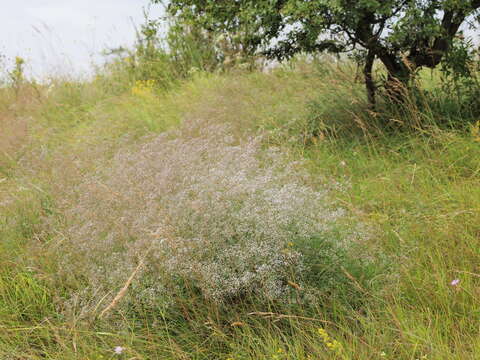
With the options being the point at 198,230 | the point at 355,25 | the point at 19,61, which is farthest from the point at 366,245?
the point at 19,61

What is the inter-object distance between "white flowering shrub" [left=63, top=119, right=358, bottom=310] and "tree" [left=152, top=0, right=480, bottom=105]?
1982 mm

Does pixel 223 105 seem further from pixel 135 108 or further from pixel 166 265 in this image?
pixel 166 265

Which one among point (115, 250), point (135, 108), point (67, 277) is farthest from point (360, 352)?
point (135, 108)

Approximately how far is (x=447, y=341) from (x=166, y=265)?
4.27 ft

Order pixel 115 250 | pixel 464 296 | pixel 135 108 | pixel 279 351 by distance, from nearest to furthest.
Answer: pixel 279 351 < pixel 464 296 < pixel 115 250 < pixel 135 108

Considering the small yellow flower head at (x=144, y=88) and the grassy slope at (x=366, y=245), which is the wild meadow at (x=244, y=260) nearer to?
the grassy slope at (x=366, y=245)

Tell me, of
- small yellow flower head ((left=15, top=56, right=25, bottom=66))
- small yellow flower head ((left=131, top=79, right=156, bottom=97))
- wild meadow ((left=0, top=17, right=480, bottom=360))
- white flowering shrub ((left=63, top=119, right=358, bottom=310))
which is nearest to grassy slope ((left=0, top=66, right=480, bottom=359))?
wild meadow ((left=0, top=17, right=480, bottom=360))

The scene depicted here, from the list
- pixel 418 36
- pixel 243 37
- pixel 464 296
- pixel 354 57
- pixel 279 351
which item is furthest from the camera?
pixel 354 57

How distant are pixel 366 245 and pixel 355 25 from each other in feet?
8.32

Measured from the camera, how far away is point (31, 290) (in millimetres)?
3020

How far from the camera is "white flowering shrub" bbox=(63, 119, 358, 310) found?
2.44 m

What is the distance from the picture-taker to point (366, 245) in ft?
9.03

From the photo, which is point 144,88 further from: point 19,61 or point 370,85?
point 370,85

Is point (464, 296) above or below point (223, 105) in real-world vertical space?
below
